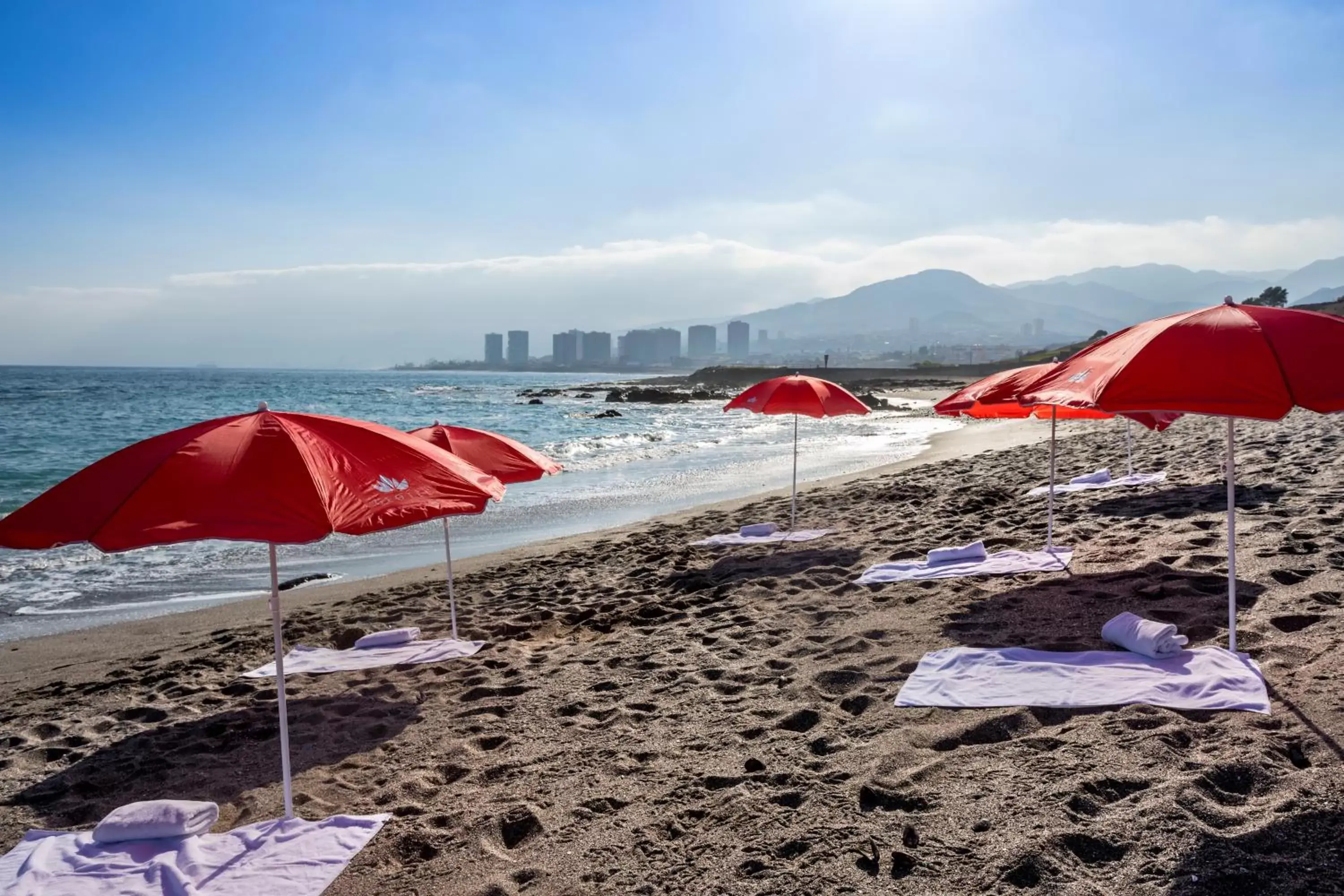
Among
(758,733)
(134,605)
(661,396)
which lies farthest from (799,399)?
(661,396)

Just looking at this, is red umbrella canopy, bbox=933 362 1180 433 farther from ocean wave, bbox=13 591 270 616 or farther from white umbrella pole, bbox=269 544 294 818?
ocean wave, bbox=13 591 270 616

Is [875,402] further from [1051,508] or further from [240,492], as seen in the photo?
[240,492]

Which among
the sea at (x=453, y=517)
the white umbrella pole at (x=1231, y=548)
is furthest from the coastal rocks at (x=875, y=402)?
the white umbrella pole at (x=1231, y=548)

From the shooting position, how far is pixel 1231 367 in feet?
12.5

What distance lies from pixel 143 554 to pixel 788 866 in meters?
10.8

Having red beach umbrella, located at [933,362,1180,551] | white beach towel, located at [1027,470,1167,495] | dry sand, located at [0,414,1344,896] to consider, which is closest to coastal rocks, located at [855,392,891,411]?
white beach towel, located at [1027,470,1167,495]

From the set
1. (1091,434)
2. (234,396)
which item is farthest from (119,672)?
(234,396)

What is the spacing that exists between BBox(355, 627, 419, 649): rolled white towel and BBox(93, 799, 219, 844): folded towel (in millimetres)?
2685

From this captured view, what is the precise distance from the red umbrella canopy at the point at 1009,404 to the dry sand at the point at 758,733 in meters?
1.08

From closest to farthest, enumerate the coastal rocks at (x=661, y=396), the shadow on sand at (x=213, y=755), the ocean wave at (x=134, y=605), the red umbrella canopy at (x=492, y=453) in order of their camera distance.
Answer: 1. the shadow on sand at (x=213, y=755)
2. the red umbrella canopy at (x=492, y=453)
3. the ocean wave at (x=134, y=605)
4. the coastal rocks at (x=661, y=396)

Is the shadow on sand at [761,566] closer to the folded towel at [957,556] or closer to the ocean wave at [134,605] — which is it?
the folded towel at [957,556]

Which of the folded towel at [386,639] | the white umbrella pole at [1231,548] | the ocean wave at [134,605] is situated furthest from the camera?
the ocean wave at [134,605]

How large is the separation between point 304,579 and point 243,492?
7.17 m

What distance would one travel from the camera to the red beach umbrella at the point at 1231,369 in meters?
3.65
